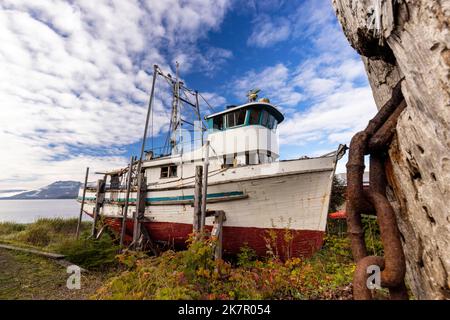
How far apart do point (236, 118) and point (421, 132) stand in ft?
27.7

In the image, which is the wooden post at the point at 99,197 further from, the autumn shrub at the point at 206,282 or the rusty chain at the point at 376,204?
the rusty chain at the point at 376,204

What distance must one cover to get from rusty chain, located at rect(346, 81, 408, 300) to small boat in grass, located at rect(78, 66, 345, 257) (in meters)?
5.17

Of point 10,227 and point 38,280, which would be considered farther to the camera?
point 10,227

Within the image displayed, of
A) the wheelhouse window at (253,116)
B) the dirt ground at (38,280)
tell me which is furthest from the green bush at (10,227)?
the wheelhouse window at (253,116)

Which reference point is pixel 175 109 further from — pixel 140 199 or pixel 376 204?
pixel 376 204

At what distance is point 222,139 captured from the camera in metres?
9.77

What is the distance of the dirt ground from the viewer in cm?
570

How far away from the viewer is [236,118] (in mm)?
9602

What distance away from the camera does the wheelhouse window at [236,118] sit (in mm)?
9453

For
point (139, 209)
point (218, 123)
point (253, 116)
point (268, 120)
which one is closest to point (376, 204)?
point (253, 116)

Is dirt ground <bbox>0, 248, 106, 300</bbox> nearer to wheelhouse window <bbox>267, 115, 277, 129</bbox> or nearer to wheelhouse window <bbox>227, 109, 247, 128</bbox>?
wheelhouse window <bbox>227, 109, 247, 128</bbox>

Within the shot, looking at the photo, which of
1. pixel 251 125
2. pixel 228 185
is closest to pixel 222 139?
pixel 251 125

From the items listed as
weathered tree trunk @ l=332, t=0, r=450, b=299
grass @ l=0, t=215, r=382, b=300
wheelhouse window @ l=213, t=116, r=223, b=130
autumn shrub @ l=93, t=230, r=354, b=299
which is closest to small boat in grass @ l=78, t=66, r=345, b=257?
wheelhouse window @ l=213, t=116, r=223, b=130
